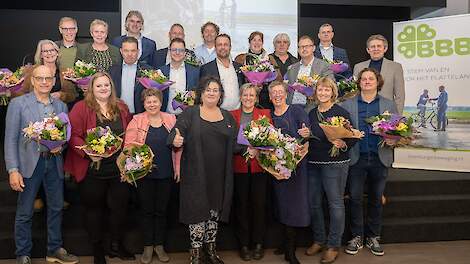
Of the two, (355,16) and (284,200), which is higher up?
(355,16)

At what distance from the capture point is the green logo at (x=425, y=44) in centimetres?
598

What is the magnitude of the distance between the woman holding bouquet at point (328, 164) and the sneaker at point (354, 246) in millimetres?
280

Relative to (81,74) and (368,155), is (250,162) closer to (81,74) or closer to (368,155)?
(368,155)

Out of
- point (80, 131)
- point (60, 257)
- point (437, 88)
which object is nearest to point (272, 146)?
point (80, 131)

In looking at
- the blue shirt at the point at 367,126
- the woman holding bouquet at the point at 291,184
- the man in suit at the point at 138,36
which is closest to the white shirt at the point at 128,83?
the man in suit at the point at 138,36

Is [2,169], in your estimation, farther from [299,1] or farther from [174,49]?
[299,1]

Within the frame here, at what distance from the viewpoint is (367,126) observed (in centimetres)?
386

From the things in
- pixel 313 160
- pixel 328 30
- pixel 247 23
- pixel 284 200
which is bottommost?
pixel 284 200

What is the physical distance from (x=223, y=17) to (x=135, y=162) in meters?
3.84

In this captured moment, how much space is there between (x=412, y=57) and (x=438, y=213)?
2705 millimetres

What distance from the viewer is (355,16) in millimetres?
7473

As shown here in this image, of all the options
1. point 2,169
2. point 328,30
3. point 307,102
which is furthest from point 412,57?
point 2,169

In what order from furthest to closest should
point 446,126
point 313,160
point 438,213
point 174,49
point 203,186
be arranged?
point 446,126 → point 438,213 → point 174,49 → point 313,160 → point 203,186

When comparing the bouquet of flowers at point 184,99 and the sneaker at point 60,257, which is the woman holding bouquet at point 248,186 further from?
the sneaker at point 60,257
